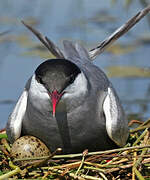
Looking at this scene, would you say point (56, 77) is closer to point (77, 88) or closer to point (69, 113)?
point (77, 88)

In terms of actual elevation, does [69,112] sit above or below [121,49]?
below

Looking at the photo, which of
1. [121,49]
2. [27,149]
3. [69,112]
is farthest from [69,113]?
[121,49]

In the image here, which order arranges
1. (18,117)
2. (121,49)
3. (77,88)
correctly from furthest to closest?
1. (121,49)
2. (18,117)
3. (77,88)

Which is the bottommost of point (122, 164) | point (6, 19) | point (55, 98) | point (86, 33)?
point (122, 164)

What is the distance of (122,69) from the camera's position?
7.56 m

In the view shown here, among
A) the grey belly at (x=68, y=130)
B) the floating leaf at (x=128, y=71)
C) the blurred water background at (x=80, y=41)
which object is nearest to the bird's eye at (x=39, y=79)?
the grey belly at (x=68, y=130)

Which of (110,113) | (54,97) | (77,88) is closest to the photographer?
(54,97)

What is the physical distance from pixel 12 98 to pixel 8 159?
9.04ft

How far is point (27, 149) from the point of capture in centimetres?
369

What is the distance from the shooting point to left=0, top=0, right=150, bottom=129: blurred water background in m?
6.69

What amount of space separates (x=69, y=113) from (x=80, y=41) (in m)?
4.75

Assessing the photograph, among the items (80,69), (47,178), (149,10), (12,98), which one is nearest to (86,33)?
(12,98)

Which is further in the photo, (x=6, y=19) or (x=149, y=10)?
(x=6, y=19)

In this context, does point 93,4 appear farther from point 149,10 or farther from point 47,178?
point 47,178
